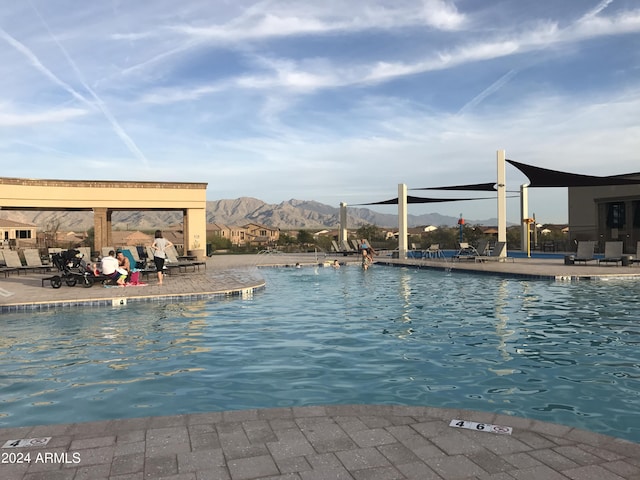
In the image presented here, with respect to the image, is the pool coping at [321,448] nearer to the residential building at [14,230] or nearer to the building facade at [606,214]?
the building facade at [606,214]

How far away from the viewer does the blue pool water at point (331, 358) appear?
4.00m

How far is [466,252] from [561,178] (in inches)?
256

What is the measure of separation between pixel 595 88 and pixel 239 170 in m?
17.7

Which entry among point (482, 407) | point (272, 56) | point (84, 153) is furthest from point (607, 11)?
point (84, 153)

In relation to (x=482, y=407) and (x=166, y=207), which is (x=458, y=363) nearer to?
(x=482, y=407)

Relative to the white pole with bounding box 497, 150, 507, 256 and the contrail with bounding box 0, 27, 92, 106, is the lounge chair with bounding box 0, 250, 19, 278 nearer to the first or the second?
the contrail with bounding box 0, 27, 92, 106

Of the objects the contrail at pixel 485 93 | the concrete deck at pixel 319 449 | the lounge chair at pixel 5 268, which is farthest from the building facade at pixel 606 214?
the lounge chair at pixel 5 268

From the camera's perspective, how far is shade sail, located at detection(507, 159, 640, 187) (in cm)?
1439

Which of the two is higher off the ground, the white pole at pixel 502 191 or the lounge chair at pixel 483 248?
the white pole at pixel 502 191

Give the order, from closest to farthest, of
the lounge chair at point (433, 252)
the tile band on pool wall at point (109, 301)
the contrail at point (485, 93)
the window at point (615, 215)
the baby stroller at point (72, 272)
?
the tile band on pool wall at point (109, 301), the baby stroller at point (72, 272), the lounge chair at point (433, 252), the contrail at point (485, 93), the window at point (615, 215)

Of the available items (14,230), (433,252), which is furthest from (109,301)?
(14,230)

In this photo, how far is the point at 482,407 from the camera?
3869mm

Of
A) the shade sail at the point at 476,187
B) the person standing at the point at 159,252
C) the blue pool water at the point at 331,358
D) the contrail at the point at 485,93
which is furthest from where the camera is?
the contrail at the point at 485,93

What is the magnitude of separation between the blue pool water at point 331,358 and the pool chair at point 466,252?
8.65 m
